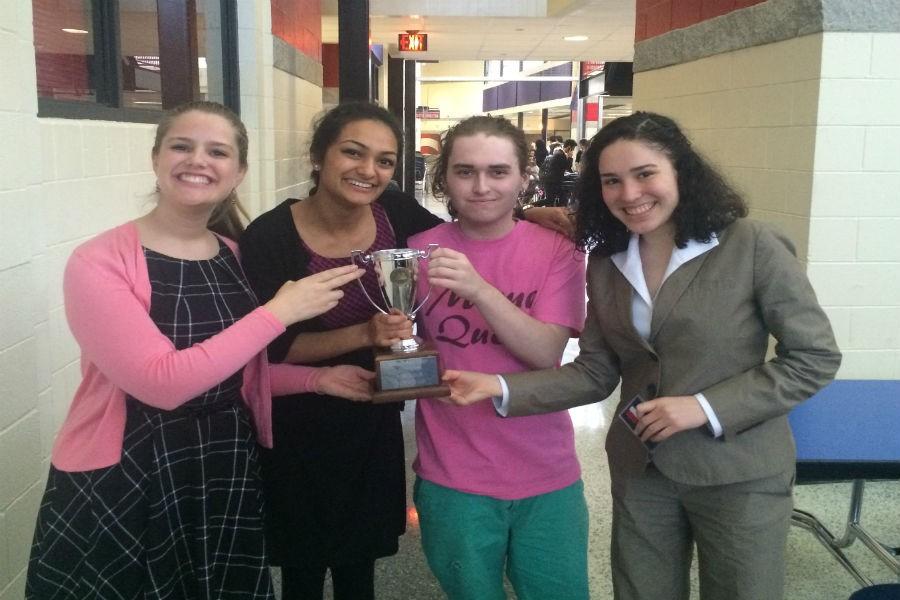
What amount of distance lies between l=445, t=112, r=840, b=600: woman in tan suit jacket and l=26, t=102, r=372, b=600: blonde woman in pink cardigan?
0.45 meters

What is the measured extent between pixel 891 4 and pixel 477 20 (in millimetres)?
6888

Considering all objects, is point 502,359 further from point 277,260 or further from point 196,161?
point 196,161

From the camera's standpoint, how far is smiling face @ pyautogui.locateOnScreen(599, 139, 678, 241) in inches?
58.0

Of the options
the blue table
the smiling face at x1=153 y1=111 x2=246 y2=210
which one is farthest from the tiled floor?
the smiling face at x1=153 y1=111 x2=246 y2=210

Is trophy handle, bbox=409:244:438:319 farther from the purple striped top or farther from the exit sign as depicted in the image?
the exit sign

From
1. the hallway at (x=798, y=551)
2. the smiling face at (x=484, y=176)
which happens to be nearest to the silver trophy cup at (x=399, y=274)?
the smiling face at (x=484, y=176)

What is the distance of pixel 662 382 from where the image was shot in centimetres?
150

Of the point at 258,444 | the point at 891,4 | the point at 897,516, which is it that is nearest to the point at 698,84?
the point at 891,4

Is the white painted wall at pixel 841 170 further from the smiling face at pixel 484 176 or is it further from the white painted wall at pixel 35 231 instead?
the white painted wall at pixel 35 231

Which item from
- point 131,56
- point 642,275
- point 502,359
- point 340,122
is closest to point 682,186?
point 642,275

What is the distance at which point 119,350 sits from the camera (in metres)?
1.28

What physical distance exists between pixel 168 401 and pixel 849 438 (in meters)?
1.65

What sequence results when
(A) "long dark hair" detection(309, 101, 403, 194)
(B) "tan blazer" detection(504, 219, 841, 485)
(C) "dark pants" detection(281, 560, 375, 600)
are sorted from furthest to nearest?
1. (C) "dark pants" detection(281, 560, 375, 600)
2. (A) "long dark hair" detection(309, 101, 403, 194)
3. (B) "tan blazer" detection(504, 219, 841, 485)

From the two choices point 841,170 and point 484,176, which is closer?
point 484,176
